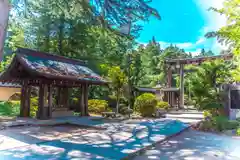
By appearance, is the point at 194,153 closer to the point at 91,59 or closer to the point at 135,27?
the point at 135,27

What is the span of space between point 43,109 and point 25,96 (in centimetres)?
164

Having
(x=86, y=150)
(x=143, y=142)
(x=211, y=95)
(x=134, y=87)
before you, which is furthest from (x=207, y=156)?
(x=134, y=87)

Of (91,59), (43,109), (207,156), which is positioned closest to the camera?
Result: (207,156)

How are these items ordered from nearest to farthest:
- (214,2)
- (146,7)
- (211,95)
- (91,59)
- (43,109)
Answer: (146,7)
(214,2)
(43,109)
(211,95)
(91,59)

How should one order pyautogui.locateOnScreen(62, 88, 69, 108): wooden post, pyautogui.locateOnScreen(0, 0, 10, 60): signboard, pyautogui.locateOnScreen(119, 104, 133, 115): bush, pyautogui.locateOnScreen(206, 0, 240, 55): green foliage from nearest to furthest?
1. pyautogui.locateOnScreen(0, 0, 10, 60): signboard
2. pyautogui.locateOnScreen(206, 0, 240, 55): green foliage
3. pyautogui.locateOnScreen(62, 88, 69, 108): wooden post
4. pyautogui.locateOnScreen(119, 104, 133, 115): bush

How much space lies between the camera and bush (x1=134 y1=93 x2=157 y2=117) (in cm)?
1582

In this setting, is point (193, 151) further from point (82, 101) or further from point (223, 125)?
point (82, 101)

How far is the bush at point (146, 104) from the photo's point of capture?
51.9ft

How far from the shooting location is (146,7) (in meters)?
6.75

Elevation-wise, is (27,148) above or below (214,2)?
below

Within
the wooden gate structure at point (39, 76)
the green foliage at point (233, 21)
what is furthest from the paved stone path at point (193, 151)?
the wooden gate structure at point (39, 76)

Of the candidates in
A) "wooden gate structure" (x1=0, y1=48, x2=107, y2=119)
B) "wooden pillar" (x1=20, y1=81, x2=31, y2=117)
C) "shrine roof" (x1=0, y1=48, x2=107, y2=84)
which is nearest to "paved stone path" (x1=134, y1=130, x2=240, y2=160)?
"shrine roof" (x1=0, y1=48, x2=107, y2=84)

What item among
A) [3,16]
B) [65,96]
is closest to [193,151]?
[3,16]

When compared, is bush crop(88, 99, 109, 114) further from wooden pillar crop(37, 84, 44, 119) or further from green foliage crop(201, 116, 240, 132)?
green foliage crop(201, 116, 240, 132)
